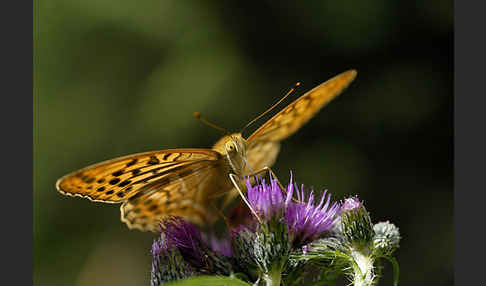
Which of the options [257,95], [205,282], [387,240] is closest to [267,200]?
[387,240]

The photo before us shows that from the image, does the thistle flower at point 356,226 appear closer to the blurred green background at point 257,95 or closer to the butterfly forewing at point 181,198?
the butterfly forewing at point 181,198

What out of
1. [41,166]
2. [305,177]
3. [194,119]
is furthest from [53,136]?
[305,177]

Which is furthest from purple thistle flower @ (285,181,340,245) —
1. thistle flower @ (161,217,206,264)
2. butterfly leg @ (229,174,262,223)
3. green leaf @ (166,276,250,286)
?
green leaf @ (166,276,250,286)

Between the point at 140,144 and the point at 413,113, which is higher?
the point at 413,113

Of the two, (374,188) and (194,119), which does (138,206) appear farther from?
(374,188)

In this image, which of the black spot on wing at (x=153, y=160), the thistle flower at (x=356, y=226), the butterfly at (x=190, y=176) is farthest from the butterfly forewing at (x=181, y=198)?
the thistle flower at (x=356, y=226)

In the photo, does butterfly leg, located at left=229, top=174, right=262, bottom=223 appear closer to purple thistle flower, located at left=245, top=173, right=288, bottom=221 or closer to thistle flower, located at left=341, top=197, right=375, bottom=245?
purple thistle flower, located at left=245, top=173, right=288, bottom=221

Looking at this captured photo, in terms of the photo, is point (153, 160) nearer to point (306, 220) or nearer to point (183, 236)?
point (183, 236)

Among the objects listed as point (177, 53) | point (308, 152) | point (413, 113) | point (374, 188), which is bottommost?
point (374, 188)
